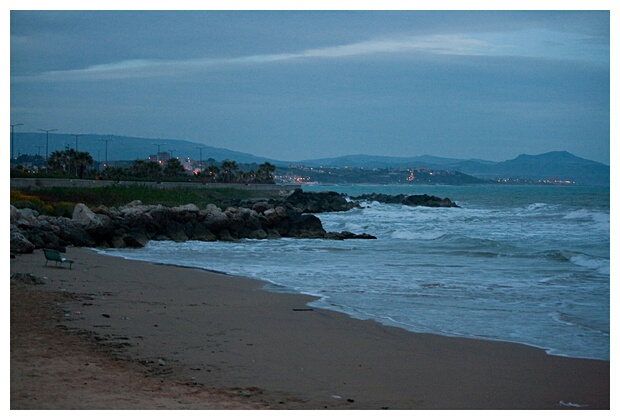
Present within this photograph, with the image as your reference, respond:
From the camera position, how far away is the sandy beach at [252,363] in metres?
6.45

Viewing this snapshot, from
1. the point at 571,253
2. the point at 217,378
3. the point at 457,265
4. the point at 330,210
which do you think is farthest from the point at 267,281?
the point at 330,210

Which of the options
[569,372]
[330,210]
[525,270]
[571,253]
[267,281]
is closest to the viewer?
[569,372]

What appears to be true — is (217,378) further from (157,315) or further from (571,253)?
(571,253)

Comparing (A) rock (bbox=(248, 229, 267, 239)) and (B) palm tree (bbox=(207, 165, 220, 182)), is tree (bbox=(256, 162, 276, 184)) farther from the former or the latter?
(A) rock (bbox=(248, 229, 267, 239))

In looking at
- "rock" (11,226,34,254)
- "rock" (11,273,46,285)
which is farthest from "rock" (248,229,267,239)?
"rock" (11,273,46,285)

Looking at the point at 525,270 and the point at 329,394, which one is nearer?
the point at 329,394

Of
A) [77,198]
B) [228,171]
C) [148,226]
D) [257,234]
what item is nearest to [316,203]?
[77,198]

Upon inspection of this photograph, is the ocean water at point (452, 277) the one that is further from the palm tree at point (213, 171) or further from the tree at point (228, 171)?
the palm tree at point (213, 171)

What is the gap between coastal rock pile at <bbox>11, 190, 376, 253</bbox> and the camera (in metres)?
20.7

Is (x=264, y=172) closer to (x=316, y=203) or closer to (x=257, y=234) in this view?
(x=316, y=203)

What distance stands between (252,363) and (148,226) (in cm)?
2029

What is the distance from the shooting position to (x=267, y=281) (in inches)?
609

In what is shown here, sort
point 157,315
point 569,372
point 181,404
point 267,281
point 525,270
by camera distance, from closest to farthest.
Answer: point 181,404, point 569,372, point 157,315, point 267,281, point 525,270
